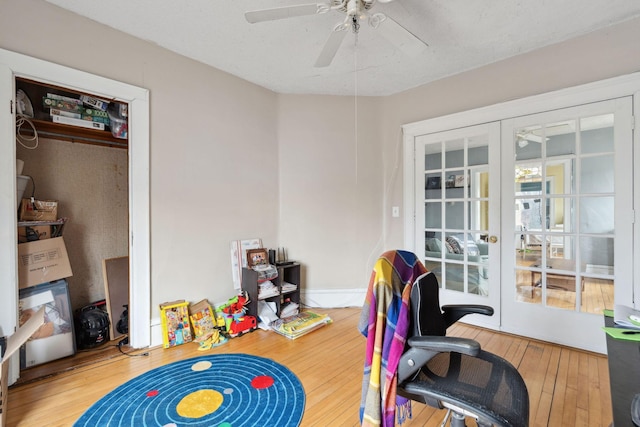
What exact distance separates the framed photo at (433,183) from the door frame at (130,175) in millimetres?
2805

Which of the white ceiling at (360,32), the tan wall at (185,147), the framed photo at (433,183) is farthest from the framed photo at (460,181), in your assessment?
the tan wall at (185,147)

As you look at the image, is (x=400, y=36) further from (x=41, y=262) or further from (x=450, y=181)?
(x=41, y=262)

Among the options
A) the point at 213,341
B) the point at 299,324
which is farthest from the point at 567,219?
the point at 213,341

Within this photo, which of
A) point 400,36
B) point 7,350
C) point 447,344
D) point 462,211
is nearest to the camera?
point 447,344

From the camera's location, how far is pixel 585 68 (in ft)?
7.93

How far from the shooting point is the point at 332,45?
1975mm

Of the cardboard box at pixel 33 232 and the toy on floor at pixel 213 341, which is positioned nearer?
the cardboard box at pixel 33 232

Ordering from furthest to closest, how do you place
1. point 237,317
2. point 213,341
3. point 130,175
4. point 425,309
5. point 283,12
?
point 237,317 → point 213,341 → point 130,175 → point 283,12 → point 425,309

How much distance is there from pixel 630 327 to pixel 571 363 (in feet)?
4.37

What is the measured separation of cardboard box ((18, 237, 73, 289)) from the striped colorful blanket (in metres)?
2.50

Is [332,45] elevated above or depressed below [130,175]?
above

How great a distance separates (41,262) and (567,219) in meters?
4.30

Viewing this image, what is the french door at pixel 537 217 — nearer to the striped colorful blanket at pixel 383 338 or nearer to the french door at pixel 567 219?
the french door at pixel 567 219

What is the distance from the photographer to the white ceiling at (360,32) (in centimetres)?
209
